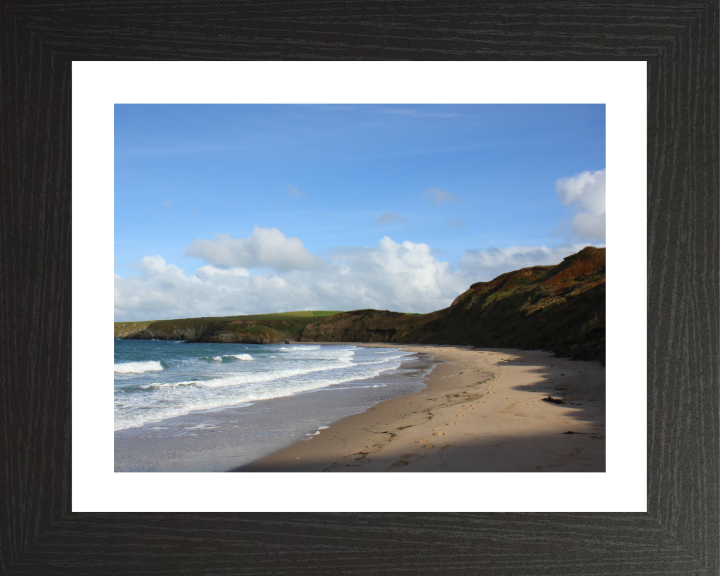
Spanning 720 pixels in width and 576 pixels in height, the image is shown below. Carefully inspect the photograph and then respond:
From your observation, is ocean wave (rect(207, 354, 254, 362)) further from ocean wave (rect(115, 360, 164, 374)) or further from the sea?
the sea

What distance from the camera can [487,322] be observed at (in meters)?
25.4

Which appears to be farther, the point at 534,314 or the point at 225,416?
the point at 534,314

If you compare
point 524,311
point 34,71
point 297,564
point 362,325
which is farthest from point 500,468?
point 362,325

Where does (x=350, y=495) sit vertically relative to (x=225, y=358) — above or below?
above

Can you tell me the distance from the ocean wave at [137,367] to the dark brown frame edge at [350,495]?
1043cm

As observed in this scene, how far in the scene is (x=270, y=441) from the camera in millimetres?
3719

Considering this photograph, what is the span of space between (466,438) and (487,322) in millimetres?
22947

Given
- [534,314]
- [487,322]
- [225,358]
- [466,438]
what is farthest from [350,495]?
[487,322]

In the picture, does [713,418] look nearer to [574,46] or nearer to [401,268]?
[574,46]

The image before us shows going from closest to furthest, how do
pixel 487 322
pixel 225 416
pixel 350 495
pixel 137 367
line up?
1. pixel 350 495
2. pixel 225 416
3. pixel 137 367
4. pixel 487 322

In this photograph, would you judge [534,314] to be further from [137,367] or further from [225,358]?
[137,367]

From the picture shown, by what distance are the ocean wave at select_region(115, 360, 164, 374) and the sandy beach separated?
900cm

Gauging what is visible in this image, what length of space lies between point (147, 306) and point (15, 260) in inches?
247

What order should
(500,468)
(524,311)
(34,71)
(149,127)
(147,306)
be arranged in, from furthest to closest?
(524,311) → (147,306) → (149,127) → (500,468) → (34,71)
